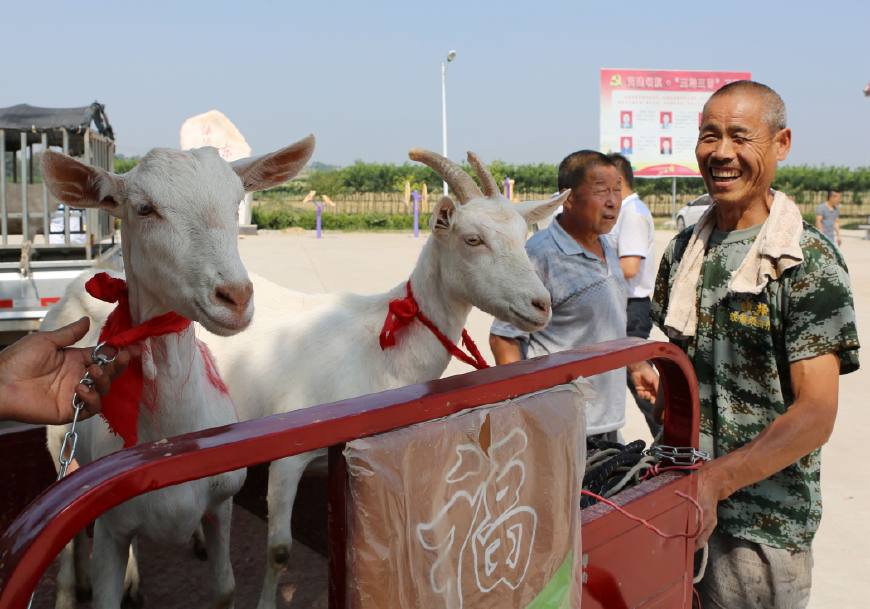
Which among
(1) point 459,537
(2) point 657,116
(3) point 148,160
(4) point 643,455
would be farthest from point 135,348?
(2) point 657,116

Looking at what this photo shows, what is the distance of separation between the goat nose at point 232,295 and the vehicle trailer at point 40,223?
258 cm

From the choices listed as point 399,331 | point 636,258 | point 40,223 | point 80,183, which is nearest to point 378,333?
point 399,331

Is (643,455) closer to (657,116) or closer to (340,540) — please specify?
(340,540)

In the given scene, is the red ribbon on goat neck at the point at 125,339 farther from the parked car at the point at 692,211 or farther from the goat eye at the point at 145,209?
the parked car at the point at 692,211

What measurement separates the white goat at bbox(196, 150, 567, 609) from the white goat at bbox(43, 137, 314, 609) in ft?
1.91

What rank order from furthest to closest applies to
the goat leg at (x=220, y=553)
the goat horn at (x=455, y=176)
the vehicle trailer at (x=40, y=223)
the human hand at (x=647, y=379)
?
1. the vehicle trailer at (x=40, y=223)
2. the goat horn at (x=455, y=176)
3. the human hand at (x=647, y=379)
4. the goat leg at (x=220, y=553)

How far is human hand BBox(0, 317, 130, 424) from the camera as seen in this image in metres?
1.69

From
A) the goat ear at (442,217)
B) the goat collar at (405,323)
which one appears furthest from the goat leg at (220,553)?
the goat ear at (442,217)

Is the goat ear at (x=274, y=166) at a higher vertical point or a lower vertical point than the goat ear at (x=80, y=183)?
higher

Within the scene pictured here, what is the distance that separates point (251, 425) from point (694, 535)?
1.44 meters

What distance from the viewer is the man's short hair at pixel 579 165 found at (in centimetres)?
350

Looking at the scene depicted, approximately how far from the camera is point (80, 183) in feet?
6.84

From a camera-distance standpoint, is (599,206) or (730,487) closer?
(730,487)

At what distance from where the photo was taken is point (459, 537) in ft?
4.48
